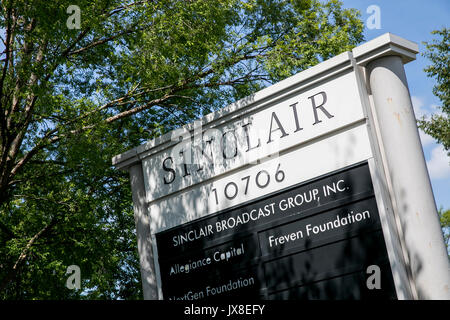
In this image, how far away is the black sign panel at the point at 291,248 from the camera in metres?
4.43

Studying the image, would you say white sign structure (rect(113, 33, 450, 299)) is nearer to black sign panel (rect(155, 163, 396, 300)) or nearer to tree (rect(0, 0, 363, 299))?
black sign panel (rect(155, 163, 396, 300))

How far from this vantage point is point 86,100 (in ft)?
33.9

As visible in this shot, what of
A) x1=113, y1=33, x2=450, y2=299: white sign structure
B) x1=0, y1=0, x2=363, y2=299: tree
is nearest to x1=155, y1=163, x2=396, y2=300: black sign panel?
x1=113, y1=33, x2=450, y2=299: white sign structure

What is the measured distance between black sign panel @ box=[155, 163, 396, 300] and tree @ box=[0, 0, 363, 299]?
14.0ft

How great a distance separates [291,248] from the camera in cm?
478

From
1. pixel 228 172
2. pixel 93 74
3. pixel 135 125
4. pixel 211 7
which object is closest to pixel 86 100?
pixel 93 74

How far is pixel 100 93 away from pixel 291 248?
24.3 ft

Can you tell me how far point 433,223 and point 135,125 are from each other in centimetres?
865

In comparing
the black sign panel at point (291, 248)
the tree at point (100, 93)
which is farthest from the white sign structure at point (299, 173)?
the tree at point (100, 93)

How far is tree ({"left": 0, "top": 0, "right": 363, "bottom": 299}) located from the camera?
9141mm

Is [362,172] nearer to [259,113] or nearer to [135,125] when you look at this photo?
[259,113]

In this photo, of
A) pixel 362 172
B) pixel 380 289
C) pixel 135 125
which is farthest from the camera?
pixel 135 125

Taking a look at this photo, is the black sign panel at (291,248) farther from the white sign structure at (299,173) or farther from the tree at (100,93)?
the tree at (100,93)

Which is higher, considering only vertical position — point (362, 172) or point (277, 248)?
point (362, 172)
